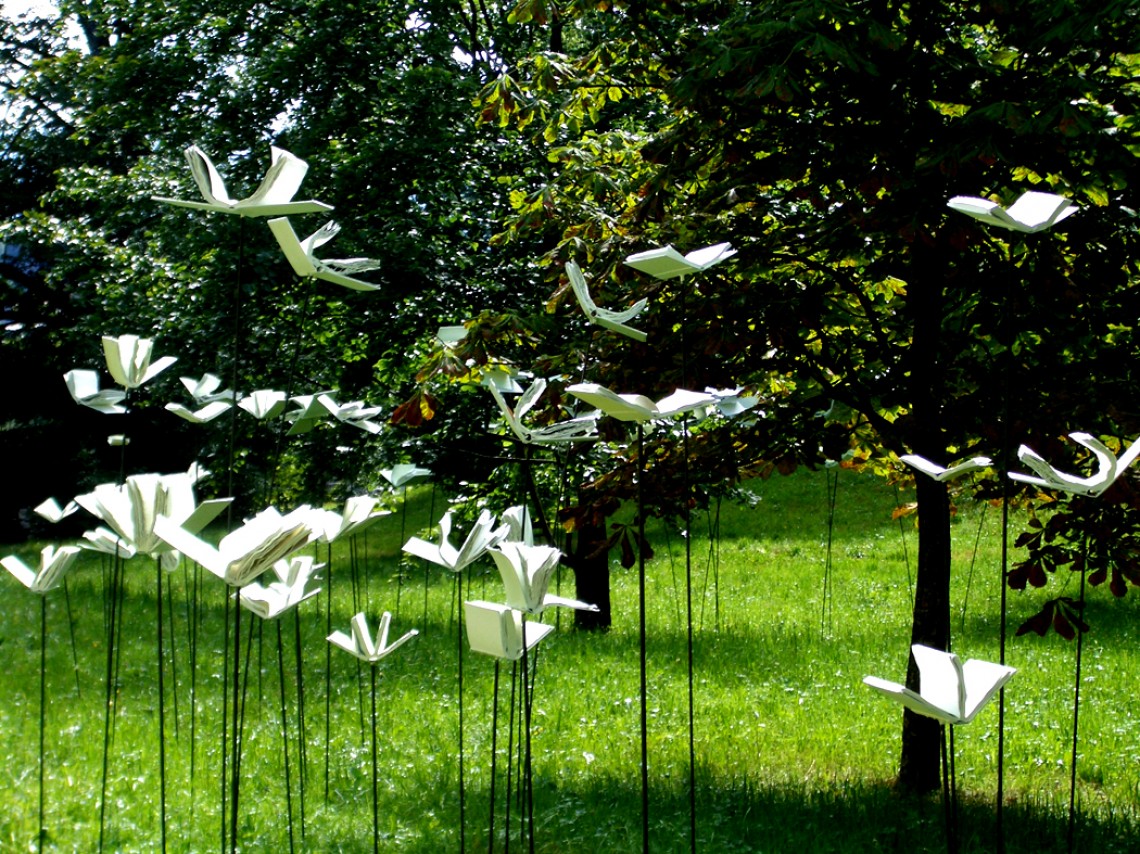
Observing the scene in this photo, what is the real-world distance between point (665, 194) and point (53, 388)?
44.4 feet

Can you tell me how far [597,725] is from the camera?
521 cm

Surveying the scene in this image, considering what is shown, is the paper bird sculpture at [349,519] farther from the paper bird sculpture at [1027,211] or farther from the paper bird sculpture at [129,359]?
the paper bird sculpture at [1027,211]

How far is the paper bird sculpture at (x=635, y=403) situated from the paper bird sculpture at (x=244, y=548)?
15.8 inches

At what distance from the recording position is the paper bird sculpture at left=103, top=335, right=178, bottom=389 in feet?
6.57

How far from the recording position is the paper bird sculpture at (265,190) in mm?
1536

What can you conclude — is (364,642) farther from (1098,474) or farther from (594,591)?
(594,591)

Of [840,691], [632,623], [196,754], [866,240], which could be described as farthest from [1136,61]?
[632,623]

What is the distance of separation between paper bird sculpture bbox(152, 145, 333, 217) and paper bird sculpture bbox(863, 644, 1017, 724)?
1.02m

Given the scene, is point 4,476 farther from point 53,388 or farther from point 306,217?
point 306,217

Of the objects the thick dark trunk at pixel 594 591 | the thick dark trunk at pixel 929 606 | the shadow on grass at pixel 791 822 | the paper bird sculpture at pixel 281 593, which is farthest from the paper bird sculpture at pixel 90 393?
the thick dark trunk at pixel 594 591

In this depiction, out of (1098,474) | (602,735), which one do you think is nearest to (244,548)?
(1098,474)

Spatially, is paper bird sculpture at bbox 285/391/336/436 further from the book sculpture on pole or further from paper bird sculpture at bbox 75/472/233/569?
paper bird sculpture at bbox 75/472/233/569

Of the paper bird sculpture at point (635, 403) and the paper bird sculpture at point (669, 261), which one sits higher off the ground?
the paper bird sculpture at point (669, 261)

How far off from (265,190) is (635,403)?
645mm
